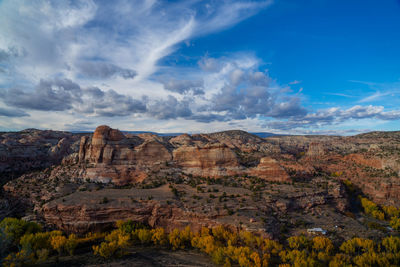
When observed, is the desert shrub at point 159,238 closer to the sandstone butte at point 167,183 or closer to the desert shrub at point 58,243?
the sandstone butte at point 167,183

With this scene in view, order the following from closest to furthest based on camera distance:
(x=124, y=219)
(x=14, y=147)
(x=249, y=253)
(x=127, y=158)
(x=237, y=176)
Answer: (x=249, y=253), (x=124, y=219), (x=237, y=176), (x=127, y=158), (x=14, y=147)

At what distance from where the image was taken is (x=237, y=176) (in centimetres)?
3906

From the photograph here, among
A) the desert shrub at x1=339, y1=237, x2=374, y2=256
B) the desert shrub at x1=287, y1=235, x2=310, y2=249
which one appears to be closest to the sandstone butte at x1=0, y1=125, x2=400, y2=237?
the desert shrub at x1=287, y1=235, x2=310, y2=249

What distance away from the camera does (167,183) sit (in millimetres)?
37031

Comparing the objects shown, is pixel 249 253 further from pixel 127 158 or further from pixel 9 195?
pixel 9 195

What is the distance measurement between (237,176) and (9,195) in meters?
44.4

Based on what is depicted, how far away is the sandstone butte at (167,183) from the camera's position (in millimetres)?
25984

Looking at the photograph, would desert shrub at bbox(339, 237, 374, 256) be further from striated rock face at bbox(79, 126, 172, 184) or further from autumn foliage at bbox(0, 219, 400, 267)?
striated rock face at bbox(79, 126, 172, 184)

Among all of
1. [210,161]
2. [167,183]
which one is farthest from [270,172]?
[167,183]

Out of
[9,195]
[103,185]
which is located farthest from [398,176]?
[9,195]

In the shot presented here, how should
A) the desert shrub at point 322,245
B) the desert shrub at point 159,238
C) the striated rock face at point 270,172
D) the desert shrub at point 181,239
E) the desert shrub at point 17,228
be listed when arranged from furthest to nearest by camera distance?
the striated rock face at point 270,172, the desert shrub at point 159,238, the desert shrub at point 181,239, the desert shrub at point 17,228, the desert shrub at point 322,245

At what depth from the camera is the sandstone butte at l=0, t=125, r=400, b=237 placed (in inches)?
1023

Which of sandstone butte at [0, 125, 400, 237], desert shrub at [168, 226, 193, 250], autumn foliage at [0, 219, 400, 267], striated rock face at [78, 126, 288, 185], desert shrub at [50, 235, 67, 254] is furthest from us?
striated rock face at [78, 126, 288, 185]

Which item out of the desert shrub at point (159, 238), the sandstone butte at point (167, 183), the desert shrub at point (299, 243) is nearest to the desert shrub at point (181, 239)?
the desert shrub at point (159, 238)
